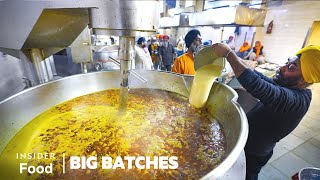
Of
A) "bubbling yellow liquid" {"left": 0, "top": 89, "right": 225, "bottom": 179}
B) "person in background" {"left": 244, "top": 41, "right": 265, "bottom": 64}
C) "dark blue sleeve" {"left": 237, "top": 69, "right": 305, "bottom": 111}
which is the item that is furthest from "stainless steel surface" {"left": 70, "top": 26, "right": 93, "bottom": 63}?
"person in background" {"left": 244, "top": 41, "right": 265, "bottom": 64}

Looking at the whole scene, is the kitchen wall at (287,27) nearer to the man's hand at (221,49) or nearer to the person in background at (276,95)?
the person in background at (276,95)

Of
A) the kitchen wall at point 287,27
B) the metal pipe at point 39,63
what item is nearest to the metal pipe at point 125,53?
the metal pipe at point 39,63

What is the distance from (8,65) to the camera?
1.51 metres

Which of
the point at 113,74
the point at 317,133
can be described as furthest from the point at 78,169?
the point at 317,133

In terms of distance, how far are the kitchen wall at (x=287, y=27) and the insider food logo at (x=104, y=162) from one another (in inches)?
286

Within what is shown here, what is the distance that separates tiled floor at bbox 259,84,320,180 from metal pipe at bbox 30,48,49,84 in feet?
9.45

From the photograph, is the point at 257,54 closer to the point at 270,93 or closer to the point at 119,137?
the point at 270,93

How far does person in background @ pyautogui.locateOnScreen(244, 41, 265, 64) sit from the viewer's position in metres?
6.70

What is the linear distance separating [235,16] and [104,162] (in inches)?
267

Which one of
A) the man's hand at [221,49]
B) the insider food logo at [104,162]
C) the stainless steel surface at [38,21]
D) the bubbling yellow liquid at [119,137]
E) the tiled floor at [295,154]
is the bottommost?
the tiled floor at [295,154]

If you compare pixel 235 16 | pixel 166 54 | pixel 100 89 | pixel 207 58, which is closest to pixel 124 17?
pixel 207 58

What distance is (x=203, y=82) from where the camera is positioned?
1643 millimetres

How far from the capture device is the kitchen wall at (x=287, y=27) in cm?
577

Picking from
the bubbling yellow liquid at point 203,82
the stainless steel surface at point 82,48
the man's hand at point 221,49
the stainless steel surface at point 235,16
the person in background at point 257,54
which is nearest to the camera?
the man's hand at point 221,49
